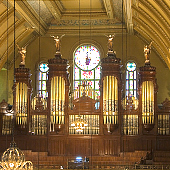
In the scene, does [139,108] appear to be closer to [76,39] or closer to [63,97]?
[63,97]

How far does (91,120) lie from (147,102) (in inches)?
105

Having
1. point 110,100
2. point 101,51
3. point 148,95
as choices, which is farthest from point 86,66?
point 148,95

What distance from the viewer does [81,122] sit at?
79.4 feet

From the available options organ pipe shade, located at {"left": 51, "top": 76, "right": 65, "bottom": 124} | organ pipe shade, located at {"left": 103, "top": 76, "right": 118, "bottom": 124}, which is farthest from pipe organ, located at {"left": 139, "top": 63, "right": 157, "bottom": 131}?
organ pipe shade, located at {"left": 51, "top": 76, "right": 65, "bottom": 124}

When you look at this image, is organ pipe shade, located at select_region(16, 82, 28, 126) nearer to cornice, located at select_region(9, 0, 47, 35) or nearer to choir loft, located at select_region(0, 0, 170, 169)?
choir loft, located at select_region(0, 0, 170, 169)

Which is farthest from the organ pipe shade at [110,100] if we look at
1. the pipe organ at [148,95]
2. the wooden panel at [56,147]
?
the wooden panel at [56,147]

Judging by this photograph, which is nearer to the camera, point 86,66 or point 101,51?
point 101,51

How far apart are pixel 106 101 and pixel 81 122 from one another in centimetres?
232

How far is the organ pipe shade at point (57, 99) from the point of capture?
2606cm

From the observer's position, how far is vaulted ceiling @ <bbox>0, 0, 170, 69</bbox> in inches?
943

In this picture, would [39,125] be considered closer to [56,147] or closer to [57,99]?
[56,147]

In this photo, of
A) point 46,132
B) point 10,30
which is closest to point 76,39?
point 10,30

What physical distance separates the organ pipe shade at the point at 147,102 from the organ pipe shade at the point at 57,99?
12.1 ft

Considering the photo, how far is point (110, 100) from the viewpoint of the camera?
85.5 ft
